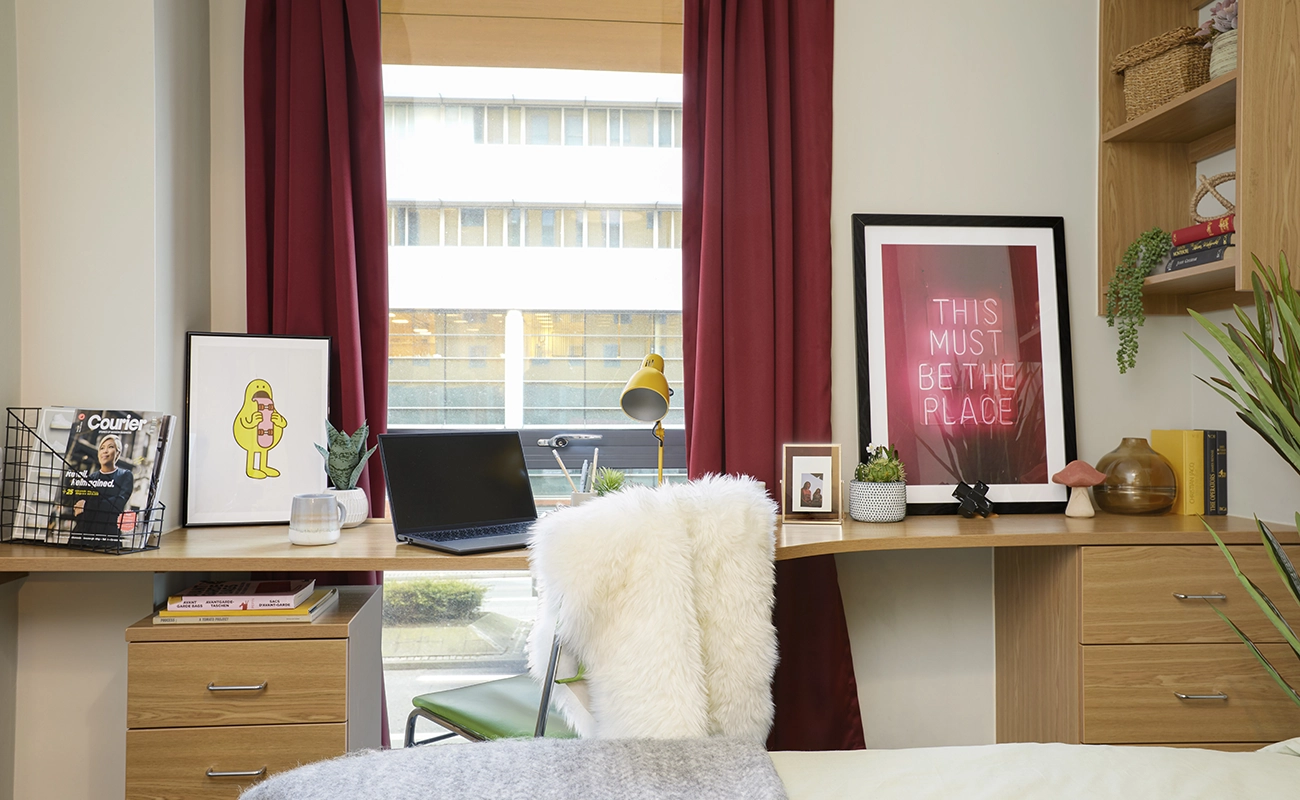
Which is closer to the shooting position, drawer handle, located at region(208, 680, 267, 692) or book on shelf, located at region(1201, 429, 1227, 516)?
drawer handle, located at region(208, 680, 267, 692)

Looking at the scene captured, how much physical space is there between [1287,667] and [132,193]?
2941mm

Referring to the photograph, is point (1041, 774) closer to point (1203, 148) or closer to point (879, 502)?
point (879, 502)

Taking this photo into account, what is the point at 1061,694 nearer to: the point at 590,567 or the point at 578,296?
the point at 590,567

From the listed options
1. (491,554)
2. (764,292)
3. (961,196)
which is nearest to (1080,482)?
(961,196)

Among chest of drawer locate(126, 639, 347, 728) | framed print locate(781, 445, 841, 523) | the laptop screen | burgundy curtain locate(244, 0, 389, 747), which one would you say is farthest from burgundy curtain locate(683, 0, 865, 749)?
chest of drawer locate(126, 639, 347, 728)

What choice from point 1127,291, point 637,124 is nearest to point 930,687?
point 1127,291

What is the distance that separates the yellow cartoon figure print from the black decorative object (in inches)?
71.6

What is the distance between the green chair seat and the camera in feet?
5.54

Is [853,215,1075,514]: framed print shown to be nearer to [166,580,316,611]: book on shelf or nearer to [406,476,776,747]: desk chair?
[406,476,776,747]: desk chair

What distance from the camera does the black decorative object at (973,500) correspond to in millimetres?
2248

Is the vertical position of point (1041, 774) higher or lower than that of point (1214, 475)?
lower

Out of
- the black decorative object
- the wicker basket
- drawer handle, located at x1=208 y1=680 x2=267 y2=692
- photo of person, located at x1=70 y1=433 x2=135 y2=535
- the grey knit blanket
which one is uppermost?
the wicker basket

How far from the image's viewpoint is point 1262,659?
1.74 meters

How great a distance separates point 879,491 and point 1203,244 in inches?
39.7
